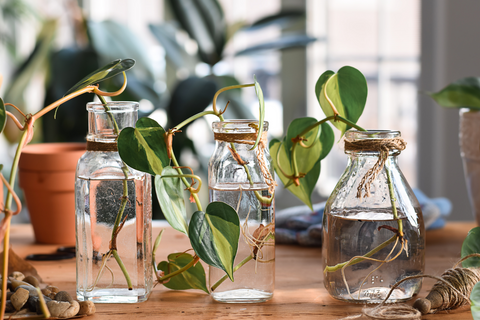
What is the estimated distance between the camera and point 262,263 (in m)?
0.50

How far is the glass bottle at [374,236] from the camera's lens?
478 mm

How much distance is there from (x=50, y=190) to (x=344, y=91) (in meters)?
0.47

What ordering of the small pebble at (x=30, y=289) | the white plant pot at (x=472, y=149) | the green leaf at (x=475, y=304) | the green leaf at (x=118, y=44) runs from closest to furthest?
the green leaf at (x=475, y=304)
the small pebble at (x=30, y=289)
the white plant pot at (x=472, y=149)
the green leaf at (x=118, y=44)

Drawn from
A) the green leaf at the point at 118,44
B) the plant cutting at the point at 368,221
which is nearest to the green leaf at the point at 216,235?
the plant cutting at the point at 368,221

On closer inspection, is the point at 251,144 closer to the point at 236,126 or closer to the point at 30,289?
the point at 236,126

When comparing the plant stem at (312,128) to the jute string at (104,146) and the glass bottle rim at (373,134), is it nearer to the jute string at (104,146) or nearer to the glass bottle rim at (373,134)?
the glass bottle rim at (373,134)

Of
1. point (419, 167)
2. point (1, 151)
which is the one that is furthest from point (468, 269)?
point (1, 151)

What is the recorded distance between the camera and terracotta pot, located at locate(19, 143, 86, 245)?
28.8 inches

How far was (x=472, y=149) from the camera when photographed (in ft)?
2.23

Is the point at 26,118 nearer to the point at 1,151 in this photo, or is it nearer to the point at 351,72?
the point at 351,72

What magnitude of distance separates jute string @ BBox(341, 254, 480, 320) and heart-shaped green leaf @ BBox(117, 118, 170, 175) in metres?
0.23

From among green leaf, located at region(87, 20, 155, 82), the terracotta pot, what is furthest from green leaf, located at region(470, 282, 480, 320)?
green leaf, located at region(87, 20, 155, 82)

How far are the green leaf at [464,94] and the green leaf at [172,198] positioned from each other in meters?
0.44

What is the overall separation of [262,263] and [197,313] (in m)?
0.08
